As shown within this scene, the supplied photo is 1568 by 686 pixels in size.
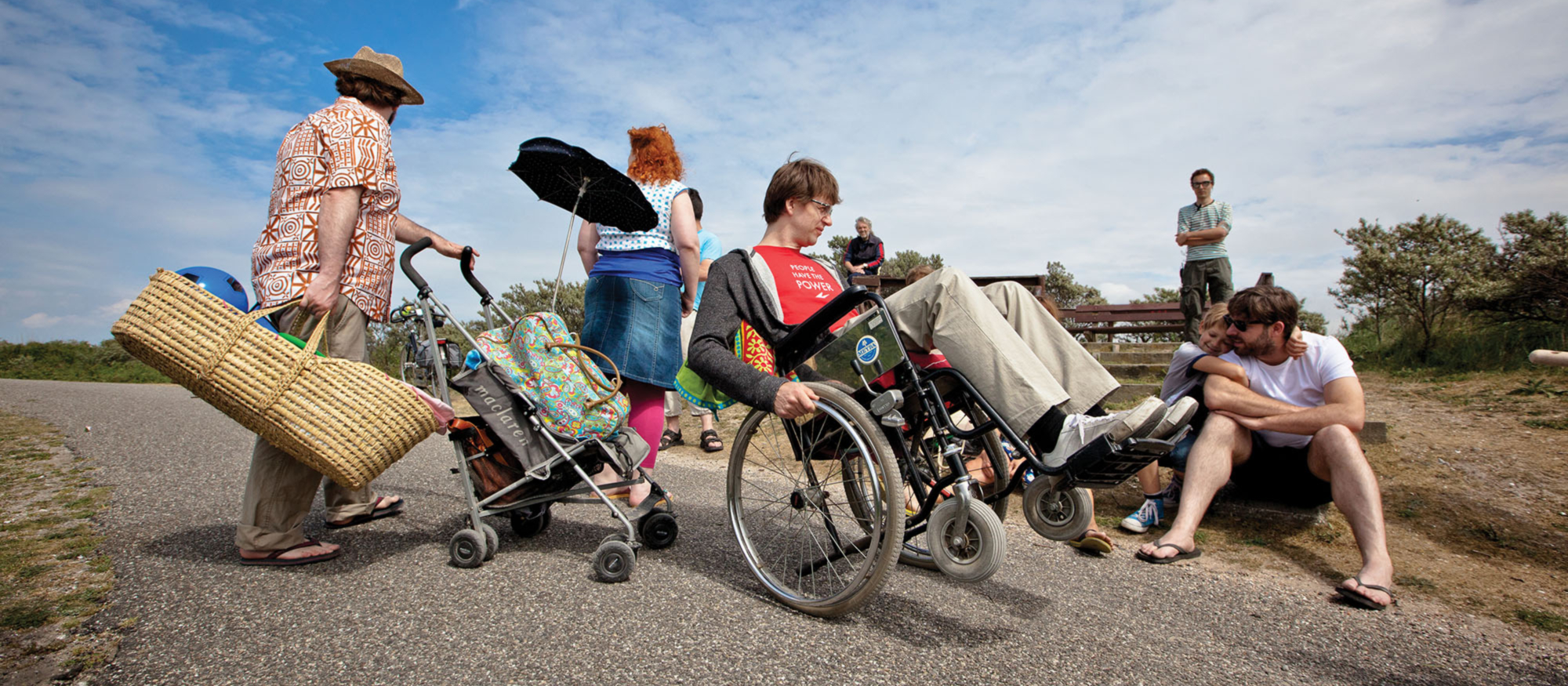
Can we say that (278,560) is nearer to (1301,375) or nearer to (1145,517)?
(1145,517)

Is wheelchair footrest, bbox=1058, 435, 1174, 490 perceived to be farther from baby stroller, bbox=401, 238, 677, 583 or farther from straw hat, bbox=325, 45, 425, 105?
straw hat, bbox=325, 45, 425, 105

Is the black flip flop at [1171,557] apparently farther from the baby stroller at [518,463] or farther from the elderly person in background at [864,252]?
the elderly person in background at [864,252]

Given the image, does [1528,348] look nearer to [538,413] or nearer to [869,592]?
[869,592]

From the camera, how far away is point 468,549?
→ 2.45 meters

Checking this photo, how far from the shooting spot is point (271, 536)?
2402 mm

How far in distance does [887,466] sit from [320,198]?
7.27ft

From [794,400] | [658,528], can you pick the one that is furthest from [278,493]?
[794,400]

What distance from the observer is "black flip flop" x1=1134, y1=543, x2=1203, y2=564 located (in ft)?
8.75

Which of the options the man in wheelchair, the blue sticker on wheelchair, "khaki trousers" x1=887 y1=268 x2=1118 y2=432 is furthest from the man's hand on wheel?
"khaki trousers" x1=887 y1=268 x2=1118 y2=432

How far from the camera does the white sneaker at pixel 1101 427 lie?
68.2 inches

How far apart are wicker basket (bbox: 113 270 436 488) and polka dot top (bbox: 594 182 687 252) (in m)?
1.33

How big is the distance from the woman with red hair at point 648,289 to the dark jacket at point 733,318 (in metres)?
0.91

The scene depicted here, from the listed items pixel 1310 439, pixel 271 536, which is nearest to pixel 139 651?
pixel 271 536

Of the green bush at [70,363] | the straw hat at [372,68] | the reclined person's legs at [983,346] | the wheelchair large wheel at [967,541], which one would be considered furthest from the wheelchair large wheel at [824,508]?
the green bush at [70,363]
